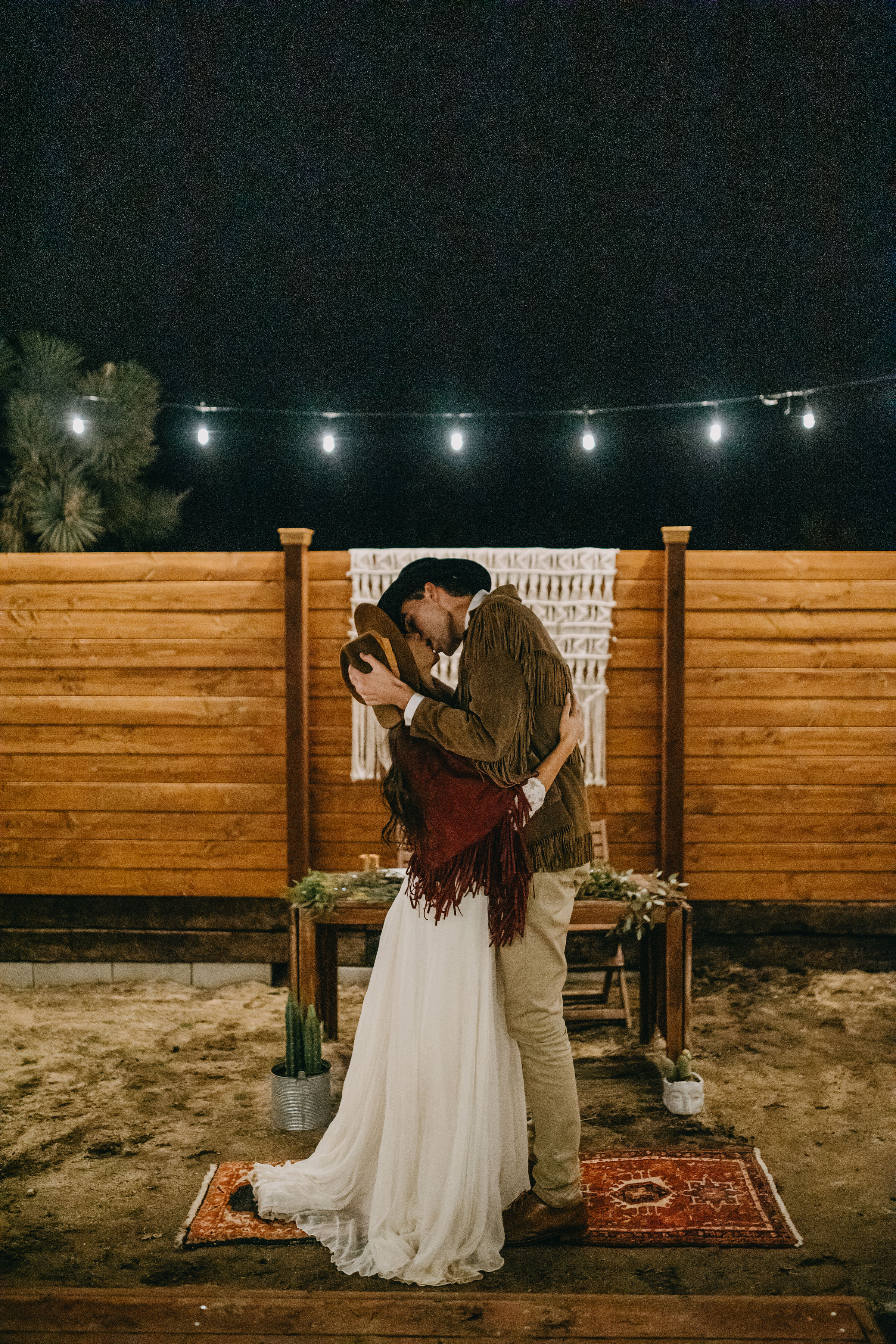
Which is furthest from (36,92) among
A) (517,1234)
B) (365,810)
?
(517,1234)

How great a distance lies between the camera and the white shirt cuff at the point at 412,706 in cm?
279

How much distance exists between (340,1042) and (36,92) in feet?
21.9

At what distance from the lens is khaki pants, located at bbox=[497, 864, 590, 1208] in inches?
113

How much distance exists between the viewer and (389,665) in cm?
290

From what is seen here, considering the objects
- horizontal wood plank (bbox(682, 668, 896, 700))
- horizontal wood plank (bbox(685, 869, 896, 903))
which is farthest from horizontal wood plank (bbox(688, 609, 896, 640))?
horizontal wood plank (bbox(685, 869, 896, 903))

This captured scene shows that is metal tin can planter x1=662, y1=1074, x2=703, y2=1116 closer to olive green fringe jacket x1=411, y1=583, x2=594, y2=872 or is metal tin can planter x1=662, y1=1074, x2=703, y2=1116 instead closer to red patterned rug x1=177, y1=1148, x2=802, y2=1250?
red patterned rug x1=177, y1=1148, x2=802, y2=1250

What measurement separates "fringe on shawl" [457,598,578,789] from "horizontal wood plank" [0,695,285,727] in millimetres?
3241

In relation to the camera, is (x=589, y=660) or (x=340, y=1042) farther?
(x=589, y=660)

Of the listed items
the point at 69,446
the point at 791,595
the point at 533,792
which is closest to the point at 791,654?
the point at 791,595

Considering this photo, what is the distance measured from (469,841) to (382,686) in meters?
0.49

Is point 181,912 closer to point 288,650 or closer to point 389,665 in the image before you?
point 288,650

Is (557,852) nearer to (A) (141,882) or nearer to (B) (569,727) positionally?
(B) (569,727)

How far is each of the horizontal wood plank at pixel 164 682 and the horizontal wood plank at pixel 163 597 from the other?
0.35m

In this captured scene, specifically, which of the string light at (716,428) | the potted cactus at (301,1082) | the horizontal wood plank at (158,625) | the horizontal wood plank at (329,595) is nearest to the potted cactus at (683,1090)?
the potted cactus at (301,1082)
